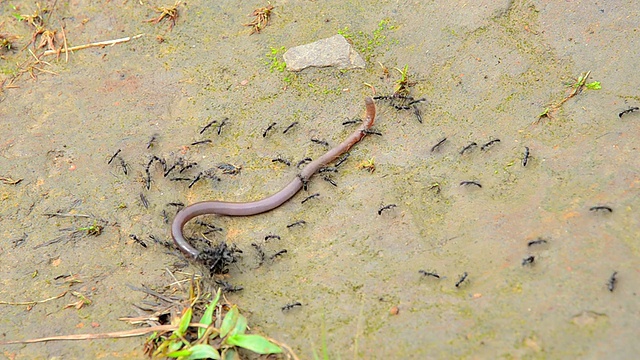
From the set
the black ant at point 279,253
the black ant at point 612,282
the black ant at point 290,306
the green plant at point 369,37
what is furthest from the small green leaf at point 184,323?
the green plant at point 369,37

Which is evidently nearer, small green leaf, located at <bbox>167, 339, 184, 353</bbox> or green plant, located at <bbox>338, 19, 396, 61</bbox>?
small green leaf, located at <bbox>167, 339, 184, 353</bbox>

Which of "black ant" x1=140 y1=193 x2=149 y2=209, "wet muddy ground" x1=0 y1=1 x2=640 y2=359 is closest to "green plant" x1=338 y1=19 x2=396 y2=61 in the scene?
"wet muddy ground" x1=0 y1=1 x2=640 y2=359

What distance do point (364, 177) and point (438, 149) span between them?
2.87 feet

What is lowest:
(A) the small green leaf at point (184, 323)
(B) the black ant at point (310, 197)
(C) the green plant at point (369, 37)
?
(A) the small green leaf at point (184, 323)

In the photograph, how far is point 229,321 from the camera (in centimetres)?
474

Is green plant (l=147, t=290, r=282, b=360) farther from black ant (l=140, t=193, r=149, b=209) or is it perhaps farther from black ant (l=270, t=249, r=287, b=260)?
black ant (l=140, t=193, r=149, b=209)

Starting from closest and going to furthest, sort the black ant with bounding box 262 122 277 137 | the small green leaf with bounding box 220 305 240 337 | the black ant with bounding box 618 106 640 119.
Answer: the small green leaf with bounding box 220 305 240 337 → the black ant with bounding box 618 106 640 119 → the black ant with bounding box 262 122 277 137

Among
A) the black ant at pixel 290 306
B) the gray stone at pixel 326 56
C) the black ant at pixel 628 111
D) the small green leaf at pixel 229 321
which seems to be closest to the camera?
the small green leaf at pixel 229 321

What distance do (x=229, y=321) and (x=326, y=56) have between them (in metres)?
3.55

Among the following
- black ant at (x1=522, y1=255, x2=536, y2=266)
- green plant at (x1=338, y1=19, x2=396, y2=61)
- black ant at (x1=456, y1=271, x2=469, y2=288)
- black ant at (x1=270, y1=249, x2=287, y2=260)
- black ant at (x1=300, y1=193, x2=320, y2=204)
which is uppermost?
green plant at (x1=338, y1=19, x2=396, y2=61)

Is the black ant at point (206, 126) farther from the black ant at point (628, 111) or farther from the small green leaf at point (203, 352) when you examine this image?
the black ant at point (628, 111)

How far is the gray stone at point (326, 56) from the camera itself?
22.2ft

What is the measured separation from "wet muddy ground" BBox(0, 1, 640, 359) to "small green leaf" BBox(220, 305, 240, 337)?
0.73ft

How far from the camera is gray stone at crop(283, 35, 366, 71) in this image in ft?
22.2
